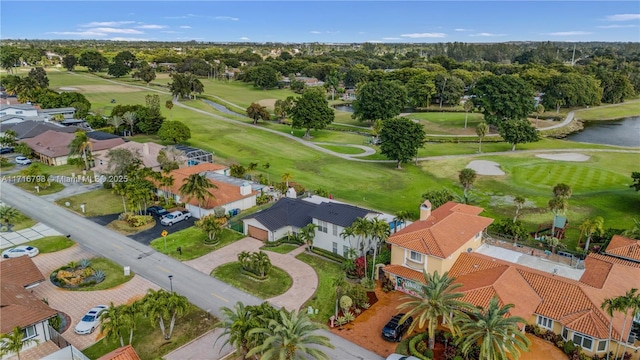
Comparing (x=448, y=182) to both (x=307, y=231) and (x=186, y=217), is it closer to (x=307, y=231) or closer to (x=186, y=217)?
(x=307, y=231)

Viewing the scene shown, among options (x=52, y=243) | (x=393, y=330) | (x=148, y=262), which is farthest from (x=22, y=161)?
(x=393, y=330)

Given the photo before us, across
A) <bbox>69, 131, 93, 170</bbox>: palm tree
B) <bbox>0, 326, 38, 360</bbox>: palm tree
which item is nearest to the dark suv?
<bbox>0, 326, 38, 360</bbox>: palm tree

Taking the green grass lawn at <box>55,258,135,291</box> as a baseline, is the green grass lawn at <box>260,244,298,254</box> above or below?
below

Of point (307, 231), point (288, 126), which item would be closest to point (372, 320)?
point (307, 231)

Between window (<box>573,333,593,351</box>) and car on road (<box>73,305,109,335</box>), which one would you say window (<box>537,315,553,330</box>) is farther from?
car on road (<box>73,305,109,335</box>)

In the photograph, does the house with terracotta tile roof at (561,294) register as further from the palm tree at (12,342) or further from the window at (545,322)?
the palm tree at (12,342)

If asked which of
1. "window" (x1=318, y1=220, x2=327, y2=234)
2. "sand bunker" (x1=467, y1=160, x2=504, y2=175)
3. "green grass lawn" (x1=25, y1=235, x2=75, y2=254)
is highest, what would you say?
"window" (x1=318, y1=220, x2=327, y2=234)
